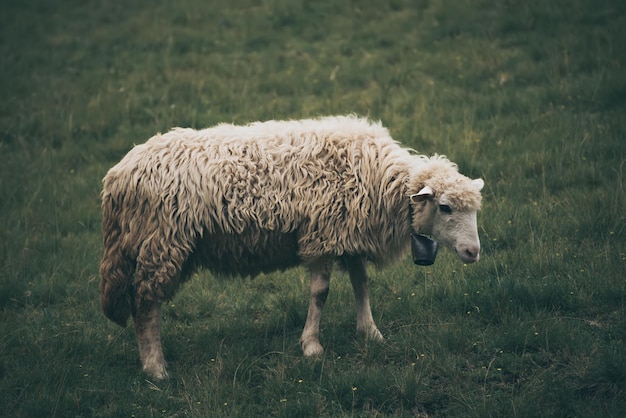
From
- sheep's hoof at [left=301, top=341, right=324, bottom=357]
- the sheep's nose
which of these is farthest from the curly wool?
sheep's hoof at [left=301, top=341, right=324, bottom=357]

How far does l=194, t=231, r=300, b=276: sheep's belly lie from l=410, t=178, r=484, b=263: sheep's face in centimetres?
111

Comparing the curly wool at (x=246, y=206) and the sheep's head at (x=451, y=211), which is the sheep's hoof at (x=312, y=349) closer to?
the curly wool at (x=246, y=206)

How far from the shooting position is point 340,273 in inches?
305

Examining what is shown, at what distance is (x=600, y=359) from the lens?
5.56 m

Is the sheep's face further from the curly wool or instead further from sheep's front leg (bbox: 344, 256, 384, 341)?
sheep's front leg (bbox: 344, 256, 384, 341)

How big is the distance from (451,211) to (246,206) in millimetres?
1661

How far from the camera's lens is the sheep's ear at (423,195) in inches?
237

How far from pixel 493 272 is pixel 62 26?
1055 centimetres

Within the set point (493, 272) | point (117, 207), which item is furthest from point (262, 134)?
point (493, 272)

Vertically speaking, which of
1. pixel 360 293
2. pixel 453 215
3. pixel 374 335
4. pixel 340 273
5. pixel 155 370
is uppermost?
pixel 453 215

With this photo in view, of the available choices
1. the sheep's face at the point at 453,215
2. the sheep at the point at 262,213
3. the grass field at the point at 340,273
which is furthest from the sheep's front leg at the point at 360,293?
the sheep's face at the point at 453,215

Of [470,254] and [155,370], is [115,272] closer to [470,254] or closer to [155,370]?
[155,370]

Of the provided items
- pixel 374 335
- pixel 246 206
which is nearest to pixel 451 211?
pixel 374 335

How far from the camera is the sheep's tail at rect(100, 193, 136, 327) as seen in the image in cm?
624
